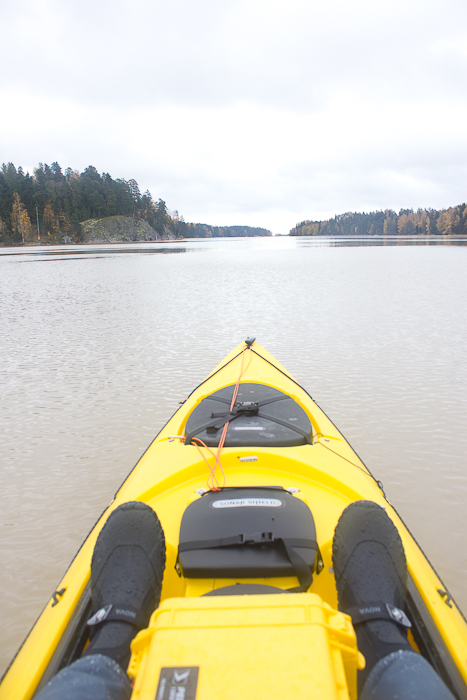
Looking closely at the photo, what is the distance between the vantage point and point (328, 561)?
1.87 metres

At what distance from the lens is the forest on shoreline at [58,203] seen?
239ft

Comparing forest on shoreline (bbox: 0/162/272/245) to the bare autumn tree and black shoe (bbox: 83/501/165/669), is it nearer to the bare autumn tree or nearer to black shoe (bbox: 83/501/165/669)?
the bare autumn tree

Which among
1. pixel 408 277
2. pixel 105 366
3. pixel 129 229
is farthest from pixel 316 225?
pixel 105 366

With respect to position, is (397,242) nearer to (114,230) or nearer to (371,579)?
(114,230)

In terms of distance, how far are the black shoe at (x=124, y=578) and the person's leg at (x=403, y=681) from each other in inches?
30.0

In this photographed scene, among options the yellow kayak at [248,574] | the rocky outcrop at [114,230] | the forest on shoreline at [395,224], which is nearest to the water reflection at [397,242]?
the forest on shoreline at [395,224]

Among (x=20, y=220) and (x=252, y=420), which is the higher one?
(x=20, y=220)

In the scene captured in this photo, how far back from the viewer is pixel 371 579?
1.51 m

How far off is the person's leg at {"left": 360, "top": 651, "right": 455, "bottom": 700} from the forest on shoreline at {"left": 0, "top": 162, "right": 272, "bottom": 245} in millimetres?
80953

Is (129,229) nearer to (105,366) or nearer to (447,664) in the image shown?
(105,366)

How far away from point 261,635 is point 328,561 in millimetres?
801

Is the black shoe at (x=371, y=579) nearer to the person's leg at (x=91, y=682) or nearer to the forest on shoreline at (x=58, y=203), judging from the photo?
the person's leg at (x=91, y=682)

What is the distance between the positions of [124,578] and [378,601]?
0.91m

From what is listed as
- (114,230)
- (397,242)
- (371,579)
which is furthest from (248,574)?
(114,230)
